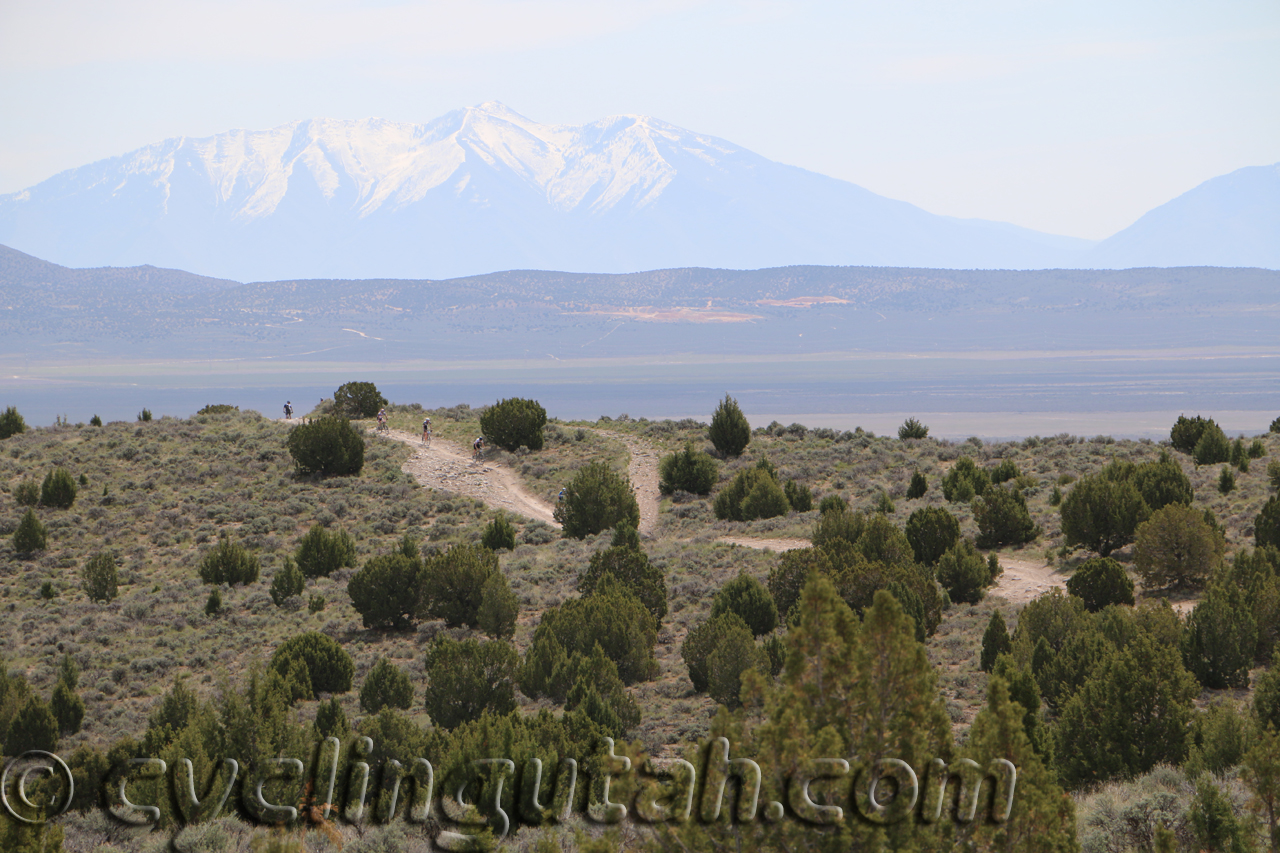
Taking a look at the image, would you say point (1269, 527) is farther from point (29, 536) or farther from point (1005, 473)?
point (29, 536)

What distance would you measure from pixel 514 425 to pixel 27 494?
16.8m

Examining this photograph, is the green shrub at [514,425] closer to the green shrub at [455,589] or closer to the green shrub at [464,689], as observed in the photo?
the green shrub at [455,589]

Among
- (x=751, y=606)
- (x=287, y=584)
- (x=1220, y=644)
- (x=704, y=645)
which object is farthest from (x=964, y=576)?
(x=287, y=584)

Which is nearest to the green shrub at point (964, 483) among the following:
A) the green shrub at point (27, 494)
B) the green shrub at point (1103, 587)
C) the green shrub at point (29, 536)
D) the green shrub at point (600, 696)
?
the green shrub at point (1103, 587)

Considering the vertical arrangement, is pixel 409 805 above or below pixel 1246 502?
below

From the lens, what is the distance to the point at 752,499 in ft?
104

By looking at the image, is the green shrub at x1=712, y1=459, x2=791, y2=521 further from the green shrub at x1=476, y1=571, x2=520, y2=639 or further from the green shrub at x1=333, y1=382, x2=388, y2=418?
the green shrub at x1=333, y1=382, x2=388, y2=418

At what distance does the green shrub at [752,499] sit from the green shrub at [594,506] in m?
3.48

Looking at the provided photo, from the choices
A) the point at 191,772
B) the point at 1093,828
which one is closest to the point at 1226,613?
the point at 1093,828

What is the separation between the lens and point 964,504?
98.9 feet

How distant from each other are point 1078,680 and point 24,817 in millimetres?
12576

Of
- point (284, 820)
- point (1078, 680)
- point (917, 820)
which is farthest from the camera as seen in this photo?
point (1078, 680)

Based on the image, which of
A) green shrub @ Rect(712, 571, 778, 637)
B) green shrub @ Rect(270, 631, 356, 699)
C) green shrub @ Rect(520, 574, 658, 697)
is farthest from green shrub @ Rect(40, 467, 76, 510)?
green shrub @ Rect(712, 571, 778, 637)

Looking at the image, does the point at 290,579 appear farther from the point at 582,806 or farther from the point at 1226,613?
the point at 1226,613
